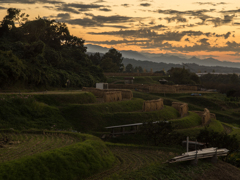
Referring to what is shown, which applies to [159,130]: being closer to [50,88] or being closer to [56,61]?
[50,88]

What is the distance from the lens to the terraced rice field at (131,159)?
16562 mm

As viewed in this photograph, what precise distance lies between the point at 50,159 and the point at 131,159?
7427 millimetres

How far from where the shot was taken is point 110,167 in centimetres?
1772

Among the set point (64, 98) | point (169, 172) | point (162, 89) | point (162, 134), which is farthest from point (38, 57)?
point (169, 172)

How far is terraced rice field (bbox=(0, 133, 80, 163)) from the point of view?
54.7ft

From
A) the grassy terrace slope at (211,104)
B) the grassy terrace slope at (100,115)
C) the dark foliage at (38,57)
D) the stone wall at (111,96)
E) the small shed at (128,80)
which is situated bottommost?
the grassy terrace slope at (211,104)

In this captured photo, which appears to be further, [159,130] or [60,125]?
[60,125]

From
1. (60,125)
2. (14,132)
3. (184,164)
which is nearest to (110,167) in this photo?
(184,164)

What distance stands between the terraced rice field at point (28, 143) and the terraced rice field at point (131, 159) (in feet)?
14.1

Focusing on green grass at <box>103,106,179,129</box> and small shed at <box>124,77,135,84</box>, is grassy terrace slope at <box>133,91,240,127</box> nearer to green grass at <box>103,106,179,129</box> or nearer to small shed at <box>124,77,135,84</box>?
small shed at <box>124,77,135,84</box>

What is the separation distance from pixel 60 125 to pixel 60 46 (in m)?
59.5

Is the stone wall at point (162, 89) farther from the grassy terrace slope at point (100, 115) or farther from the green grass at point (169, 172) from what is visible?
the green grass at point (169, 172)

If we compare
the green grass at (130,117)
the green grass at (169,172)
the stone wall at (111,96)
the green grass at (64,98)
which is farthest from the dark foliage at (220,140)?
the green grass at (64,98)

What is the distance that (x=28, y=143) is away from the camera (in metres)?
19.8
